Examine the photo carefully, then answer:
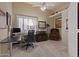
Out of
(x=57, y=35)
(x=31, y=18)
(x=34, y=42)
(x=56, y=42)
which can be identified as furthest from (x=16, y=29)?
(x=57, y=35)

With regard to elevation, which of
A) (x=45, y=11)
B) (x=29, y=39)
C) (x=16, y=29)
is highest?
(x=45, y=11)

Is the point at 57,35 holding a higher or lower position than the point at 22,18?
lower

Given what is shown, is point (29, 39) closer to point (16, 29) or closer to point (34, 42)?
point (34, 42)

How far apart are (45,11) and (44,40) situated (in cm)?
122

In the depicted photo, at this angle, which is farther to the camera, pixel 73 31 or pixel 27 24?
pixel 27 24

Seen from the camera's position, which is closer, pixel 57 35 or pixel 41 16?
pixel 41 16

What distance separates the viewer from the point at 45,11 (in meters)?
3.17

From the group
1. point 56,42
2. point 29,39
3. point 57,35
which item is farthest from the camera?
point 57,35

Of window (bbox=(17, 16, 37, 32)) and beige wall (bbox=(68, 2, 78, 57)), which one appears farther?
window (bbox=(17, 16, 37, 32))

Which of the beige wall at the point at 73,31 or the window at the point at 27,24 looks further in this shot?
the window at the point at 27,24

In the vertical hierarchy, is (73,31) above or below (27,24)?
below

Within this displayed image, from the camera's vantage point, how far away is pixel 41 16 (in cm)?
311

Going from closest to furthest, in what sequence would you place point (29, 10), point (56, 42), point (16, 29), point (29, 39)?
point (16, 29) < point (29, 10) < point (29, 39) < point (56, 42)

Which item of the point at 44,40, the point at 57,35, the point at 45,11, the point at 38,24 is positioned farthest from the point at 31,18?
the point at 57,35
